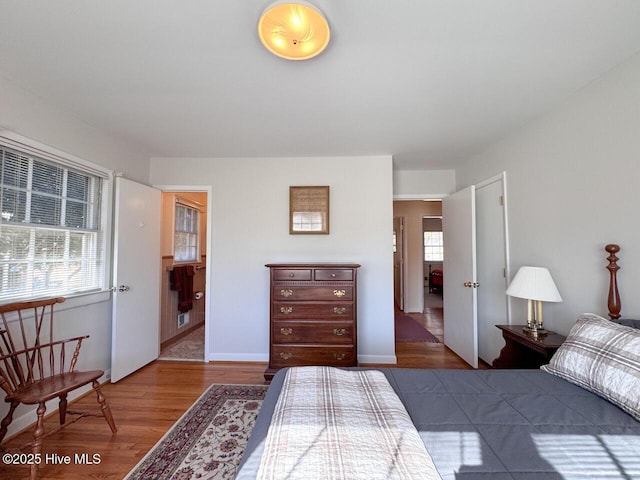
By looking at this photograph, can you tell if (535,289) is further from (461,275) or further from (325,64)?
(325,64)

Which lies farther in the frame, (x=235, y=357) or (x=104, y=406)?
(x=235, y=357)

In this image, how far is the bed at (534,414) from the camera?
810 millimetres

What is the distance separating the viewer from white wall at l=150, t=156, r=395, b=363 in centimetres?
319

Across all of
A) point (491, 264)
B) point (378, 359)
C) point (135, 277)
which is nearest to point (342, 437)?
point (378, 359)

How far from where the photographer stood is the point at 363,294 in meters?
3.19

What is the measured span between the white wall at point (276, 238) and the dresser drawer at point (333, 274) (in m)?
0.60

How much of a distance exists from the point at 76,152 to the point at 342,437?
295 cm

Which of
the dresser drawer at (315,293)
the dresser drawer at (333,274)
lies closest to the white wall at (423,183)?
the dresser drawer at (333,274)

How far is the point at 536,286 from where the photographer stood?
1.95m

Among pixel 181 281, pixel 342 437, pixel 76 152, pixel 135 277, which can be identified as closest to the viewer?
pixel 342 437

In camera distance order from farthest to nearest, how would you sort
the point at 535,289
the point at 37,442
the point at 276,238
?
the point at 276,238 < the point at 535,289 < the point at 37,442

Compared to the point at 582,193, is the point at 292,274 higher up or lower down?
lower down

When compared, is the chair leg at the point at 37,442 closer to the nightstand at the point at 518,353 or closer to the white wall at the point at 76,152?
the white wall at the point at 76,152

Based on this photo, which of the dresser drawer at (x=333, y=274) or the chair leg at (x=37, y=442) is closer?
the chair leg at (x=37, y=442)
